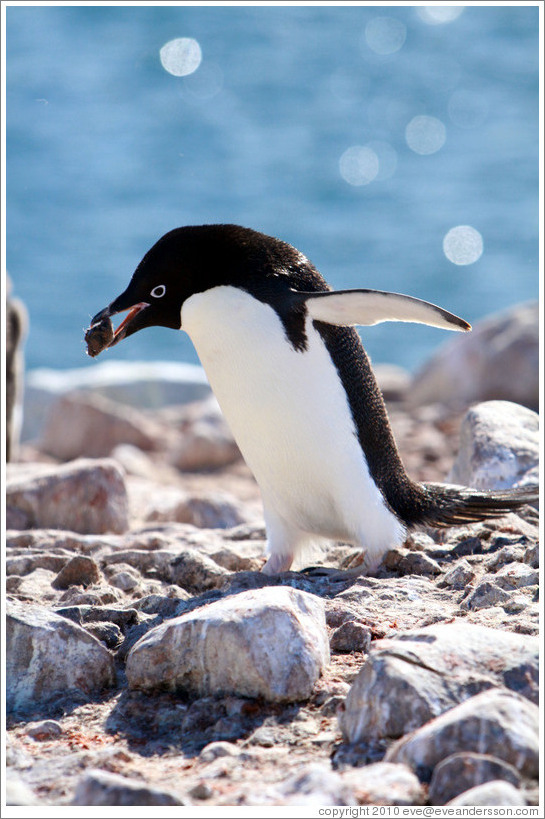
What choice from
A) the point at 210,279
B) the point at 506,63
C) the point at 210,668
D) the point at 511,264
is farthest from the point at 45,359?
the point at 506,63

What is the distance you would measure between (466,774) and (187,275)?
89.3 inches

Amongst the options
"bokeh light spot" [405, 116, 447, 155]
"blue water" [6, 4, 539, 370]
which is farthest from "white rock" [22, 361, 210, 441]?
"bokeh light spot" [405, 116, 447, 155]

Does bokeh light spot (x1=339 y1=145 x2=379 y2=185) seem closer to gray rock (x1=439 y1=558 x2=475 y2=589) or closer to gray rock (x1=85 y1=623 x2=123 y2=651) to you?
gray rock (x1=439 y1=558 x2=475 y2=589)

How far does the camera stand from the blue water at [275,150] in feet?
65.5

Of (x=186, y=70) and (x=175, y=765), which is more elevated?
(x=186, y=70)

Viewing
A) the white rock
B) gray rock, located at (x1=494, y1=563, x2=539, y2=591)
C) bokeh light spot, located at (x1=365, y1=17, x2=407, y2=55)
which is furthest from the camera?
bokeh light spot, located at (x1=365, y1=17, x2=407, y2=55)

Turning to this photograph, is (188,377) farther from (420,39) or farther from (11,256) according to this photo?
(420,39)

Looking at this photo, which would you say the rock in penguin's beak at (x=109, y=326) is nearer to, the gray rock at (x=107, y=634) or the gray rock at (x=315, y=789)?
the gray rock at (x=107, y=634)

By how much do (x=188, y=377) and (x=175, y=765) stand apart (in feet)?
32.6

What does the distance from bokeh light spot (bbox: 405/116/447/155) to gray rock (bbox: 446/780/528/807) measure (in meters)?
25.7

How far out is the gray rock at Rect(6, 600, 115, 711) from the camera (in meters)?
2.91

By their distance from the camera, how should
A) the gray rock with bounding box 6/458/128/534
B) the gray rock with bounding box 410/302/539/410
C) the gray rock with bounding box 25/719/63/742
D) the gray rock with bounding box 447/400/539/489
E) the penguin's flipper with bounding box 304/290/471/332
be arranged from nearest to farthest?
the gray rock with bounding box 25/719/63/742 → the penguin's flipper with bounding box 304/290/471/332 → the gray rock with bounding box 447/400/539/489 → the gray rock with bounding box 6/458/128/534 → the gray rock with bounding box 410/302/539/410

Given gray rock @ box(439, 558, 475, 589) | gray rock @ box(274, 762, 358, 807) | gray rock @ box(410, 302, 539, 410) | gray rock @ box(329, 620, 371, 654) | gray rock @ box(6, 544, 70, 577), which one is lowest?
gray rock @ box(274, 762, 358, 807)

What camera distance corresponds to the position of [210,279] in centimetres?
393
